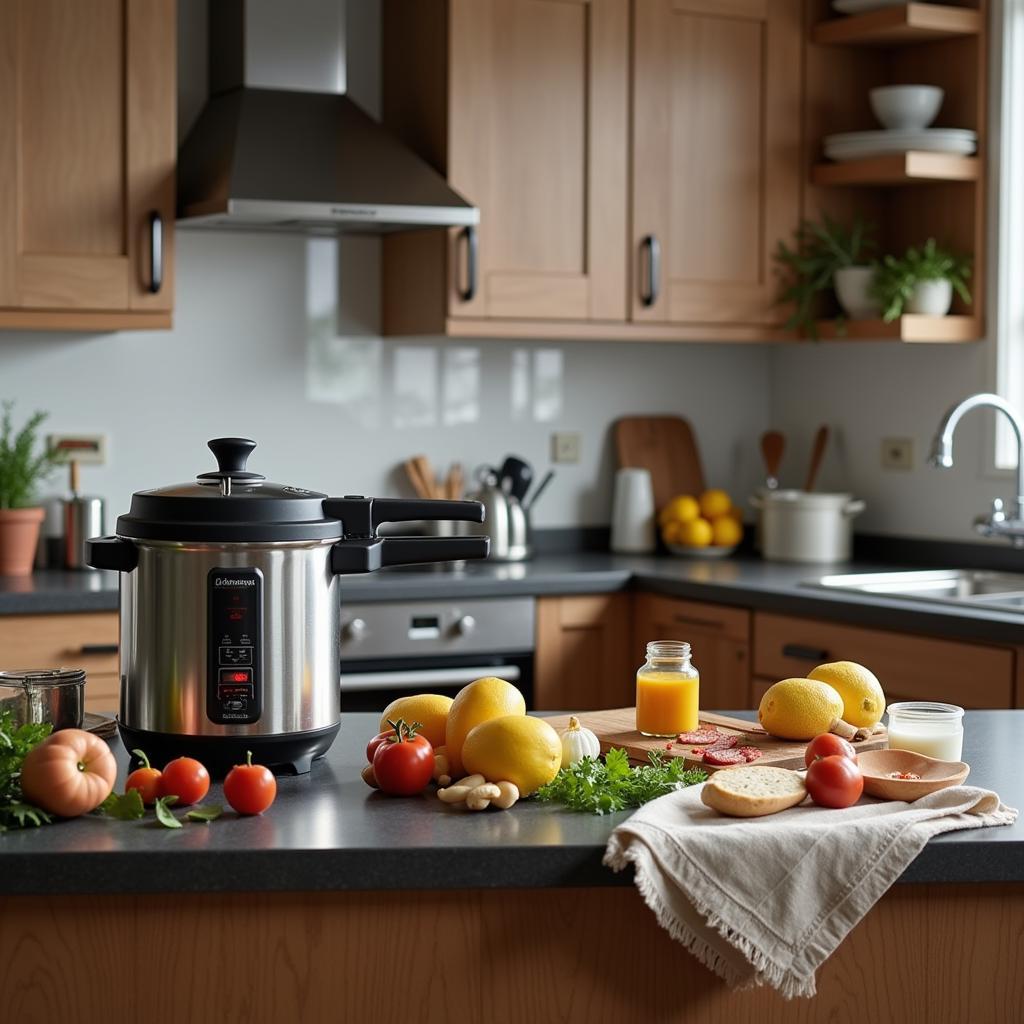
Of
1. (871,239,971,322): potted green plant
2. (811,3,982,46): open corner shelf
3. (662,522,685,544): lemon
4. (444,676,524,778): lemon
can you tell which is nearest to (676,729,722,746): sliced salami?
(444,676,524,778): lemon

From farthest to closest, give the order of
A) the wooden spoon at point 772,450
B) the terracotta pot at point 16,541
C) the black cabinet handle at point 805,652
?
the wooden spoon at point 772,450 < the terracotta pot at point 16,541 < the black cabinet handle at point 805,652

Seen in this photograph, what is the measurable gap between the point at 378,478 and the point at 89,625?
1089 mm

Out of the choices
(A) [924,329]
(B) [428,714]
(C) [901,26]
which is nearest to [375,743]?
(B) [428,714]

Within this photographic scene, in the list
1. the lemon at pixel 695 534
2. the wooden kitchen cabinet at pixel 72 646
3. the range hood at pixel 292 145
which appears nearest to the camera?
the wooden kitchen cabinet at pixel 72 646

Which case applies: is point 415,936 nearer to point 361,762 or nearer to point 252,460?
point 361,762

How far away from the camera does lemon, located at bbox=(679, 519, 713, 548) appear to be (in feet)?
14.4

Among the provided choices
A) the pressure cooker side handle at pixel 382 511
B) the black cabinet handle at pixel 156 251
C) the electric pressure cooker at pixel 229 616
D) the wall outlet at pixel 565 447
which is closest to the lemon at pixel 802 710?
the pressure cooker side handle at pixel 382 511

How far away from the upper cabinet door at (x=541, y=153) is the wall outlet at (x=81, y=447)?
0.95 meters

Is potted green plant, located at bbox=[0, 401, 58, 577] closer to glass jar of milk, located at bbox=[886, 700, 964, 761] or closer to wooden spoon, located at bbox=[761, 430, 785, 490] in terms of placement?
wooden spoon, located at bbox=[761, 430, 785, 490]

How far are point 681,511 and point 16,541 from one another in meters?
1.74

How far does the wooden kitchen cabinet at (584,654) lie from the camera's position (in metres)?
3.86

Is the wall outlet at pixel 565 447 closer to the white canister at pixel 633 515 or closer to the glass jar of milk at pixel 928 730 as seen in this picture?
the white canister at pixel 633 515

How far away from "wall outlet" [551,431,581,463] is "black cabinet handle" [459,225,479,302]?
757mm

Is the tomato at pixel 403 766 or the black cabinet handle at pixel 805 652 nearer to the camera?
the tomato at pixel 403 766
